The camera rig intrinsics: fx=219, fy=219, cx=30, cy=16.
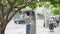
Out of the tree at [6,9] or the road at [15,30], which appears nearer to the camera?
the tree at [6,9]

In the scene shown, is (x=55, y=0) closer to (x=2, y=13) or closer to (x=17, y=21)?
(x=2, y=13)

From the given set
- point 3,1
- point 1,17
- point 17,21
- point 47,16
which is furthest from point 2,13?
point 17,21

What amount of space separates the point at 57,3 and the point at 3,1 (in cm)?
212

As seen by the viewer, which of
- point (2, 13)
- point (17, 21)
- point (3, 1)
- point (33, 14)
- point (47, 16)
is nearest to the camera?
point (2, 13)

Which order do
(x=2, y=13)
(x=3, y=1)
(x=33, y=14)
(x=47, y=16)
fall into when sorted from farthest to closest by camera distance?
(x=47, y=16), (x=33, y=14), (x=3, y=1), (x=2, y=13)

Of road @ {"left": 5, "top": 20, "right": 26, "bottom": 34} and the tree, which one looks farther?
road @ {"left": 5, "top": 20, "right": 26, "bottom": 34}

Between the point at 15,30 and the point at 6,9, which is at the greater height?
the point at 6,9

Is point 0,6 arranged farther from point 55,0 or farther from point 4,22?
point 55,0

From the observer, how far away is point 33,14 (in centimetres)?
Answer: 1289

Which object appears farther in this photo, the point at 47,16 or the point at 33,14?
the point at 47,16

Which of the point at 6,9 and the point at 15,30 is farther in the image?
the point at 15,30

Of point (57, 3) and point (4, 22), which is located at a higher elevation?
point (57, 3)

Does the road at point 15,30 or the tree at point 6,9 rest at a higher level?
the tree at point 6,9

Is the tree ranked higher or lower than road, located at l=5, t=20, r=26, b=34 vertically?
higher
